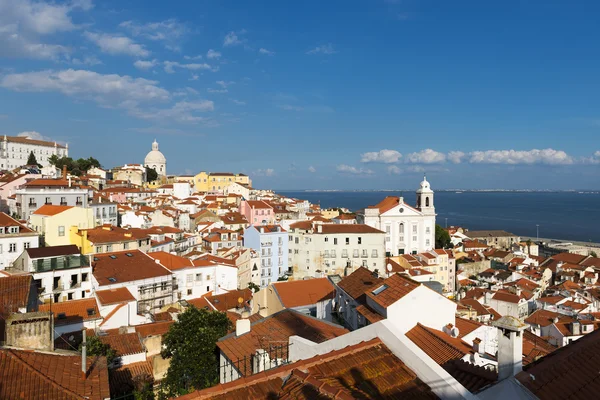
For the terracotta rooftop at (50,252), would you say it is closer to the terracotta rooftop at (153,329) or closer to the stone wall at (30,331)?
the terracotta rooftop at (153,329)

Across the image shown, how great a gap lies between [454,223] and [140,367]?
12755 centimetres

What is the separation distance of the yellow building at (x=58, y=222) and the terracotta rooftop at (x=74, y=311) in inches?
536

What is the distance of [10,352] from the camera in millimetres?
6449

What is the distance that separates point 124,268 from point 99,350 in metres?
12.1

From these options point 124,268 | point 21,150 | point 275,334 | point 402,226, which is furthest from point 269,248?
point 21,150

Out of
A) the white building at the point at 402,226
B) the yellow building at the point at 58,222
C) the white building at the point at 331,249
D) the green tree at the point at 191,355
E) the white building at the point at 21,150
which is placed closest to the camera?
the green tree at the point at 191,355

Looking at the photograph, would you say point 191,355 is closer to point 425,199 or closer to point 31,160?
point 425,199

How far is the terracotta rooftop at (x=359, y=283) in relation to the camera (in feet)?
42.8

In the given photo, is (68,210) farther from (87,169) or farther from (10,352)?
(87,169)

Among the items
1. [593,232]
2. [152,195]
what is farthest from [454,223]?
[152,195]

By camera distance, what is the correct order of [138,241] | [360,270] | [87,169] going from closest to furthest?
[360,270]
[138,241]
[87,169]

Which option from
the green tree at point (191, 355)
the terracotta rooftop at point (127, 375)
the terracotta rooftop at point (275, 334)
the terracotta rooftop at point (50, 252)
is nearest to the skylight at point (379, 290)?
the terracotta rooftop at point (275, 334)

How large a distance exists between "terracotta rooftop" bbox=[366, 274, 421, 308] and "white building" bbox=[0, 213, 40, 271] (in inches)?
978

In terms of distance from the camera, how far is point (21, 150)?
3310 inches
